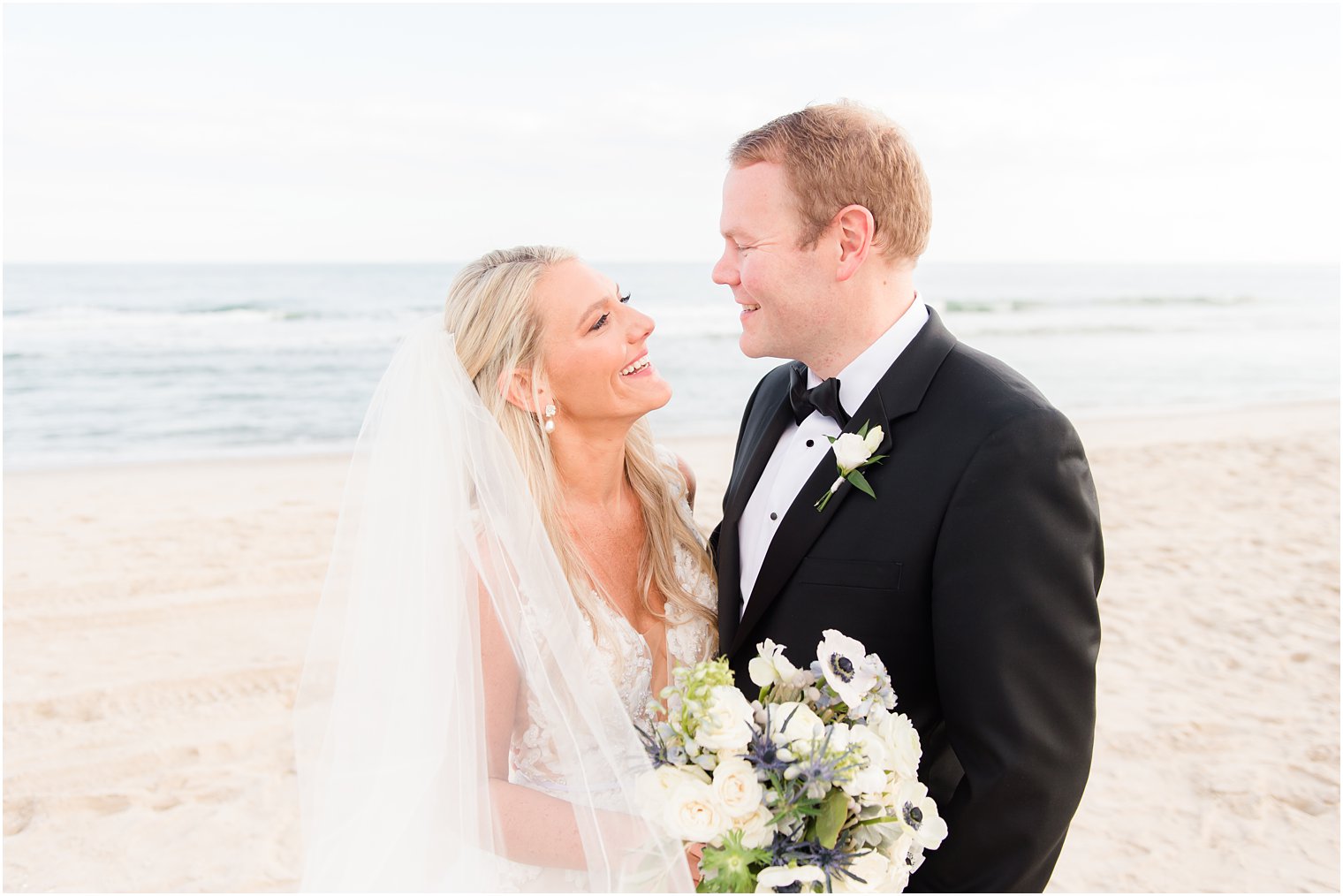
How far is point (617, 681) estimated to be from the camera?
3.01 metres

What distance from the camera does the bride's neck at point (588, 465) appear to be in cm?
334

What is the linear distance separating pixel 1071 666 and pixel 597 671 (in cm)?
134

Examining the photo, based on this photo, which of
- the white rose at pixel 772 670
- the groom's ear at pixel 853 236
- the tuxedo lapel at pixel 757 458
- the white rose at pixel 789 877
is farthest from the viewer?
the tuxedo lapel at pixel 757 458

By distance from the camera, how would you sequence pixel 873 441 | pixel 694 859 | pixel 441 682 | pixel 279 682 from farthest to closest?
1. pixel 279 682
2. pixel 441 682
3. pixel 873 441
4. pixel 694 859

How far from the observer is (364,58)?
36.7 metres

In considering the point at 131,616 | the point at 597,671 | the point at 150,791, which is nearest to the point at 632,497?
the point at 597,671

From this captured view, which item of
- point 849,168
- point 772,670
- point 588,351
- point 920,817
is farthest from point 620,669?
point 849,168

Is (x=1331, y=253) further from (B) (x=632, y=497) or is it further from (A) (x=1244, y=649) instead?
(B) (x=632, y=497)

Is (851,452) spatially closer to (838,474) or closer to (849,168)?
(838,474)

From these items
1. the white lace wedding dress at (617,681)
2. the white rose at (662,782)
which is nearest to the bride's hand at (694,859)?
the white rose at (662,782)

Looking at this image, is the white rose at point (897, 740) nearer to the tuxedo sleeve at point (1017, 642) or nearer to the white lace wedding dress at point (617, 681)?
the tuxedo sleeve at point (1017, 642)

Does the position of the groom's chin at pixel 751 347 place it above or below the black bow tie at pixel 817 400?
above

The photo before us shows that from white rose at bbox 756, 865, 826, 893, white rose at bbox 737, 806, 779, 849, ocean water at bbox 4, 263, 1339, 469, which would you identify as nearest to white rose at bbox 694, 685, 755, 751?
white rose at bbox 737, 806, 779, 849

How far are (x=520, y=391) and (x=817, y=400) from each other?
1.02 m
